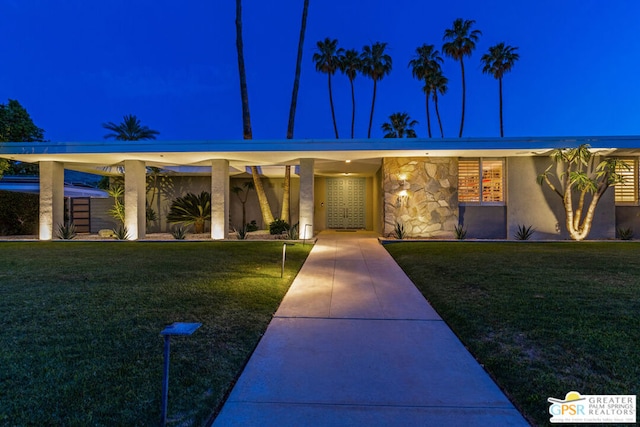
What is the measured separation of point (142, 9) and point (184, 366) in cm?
12797

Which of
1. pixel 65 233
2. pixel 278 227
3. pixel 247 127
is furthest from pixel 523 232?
pixel 65 233

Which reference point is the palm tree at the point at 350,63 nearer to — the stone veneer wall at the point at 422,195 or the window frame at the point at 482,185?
the stone veneer wall at the point at 422,195

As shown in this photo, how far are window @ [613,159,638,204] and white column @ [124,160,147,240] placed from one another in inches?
697

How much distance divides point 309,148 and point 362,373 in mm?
9101

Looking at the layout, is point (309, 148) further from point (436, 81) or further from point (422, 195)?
point (436, 81)

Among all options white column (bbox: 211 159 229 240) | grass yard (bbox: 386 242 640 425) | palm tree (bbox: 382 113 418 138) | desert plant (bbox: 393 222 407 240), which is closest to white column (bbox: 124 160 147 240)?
white column (bbox: 211 159 229 240)

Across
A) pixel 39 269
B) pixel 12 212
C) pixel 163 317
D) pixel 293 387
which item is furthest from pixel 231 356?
pixel 12 212

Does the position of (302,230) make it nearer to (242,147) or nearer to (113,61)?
(242,147)

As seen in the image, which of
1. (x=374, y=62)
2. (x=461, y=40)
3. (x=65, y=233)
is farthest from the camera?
(x=374, y=62)

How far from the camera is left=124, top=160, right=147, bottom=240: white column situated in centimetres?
1279

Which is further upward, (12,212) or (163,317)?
(12,212)

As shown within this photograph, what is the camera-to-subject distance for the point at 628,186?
12469 millimetres

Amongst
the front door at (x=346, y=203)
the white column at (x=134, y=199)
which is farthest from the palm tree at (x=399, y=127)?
the white column at (x=134, y=199)

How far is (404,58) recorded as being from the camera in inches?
5748
